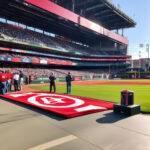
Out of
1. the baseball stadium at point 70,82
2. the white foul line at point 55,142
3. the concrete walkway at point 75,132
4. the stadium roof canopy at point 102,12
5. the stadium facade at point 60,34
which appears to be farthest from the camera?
the stadium roof canopy at point 102,12

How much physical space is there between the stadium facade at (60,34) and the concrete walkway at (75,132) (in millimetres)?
39082

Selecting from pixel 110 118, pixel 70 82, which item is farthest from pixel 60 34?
pixel 110 118

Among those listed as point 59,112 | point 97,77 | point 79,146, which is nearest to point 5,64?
point 97,77

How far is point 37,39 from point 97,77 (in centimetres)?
1918

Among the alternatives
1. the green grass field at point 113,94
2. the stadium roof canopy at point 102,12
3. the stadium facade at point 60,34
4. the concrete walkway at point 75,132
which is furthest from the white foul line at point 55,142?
the stadium roof canopy at point 102,12

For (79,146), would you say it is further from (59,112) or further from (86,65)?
(86,65)

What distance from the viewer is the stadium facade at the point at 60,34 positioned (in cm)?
4906

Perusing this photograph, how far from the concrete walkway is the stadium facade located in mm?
39082

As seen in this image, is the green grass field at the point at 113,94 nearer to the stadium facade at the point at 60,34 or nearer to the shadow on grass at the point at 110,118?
the shadow on grass at the point at 110,118

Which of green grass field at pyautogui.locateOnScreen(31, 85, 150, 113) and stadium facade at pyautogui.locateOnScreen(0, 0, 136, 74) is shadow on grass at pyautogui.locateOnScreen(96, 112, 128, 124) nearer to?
green grass field at pyautogui.locateOnScreen(31, 85, 150, 113)

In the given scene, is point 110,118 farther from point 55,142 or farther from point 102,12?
point 102,12

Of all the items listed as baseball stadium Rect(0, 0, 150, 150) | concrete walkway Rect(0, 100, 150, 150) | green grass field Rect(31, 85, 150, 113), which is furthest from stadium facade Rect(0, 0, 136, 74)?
concrete walkway Rect(0, 100, 150, 150)

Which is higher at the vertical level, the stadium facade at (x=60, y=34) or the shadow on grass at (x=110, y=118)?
the stadium facade at (x=60, y=34)

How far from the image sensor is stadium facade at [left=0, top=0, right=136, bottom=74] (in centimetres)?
4906
